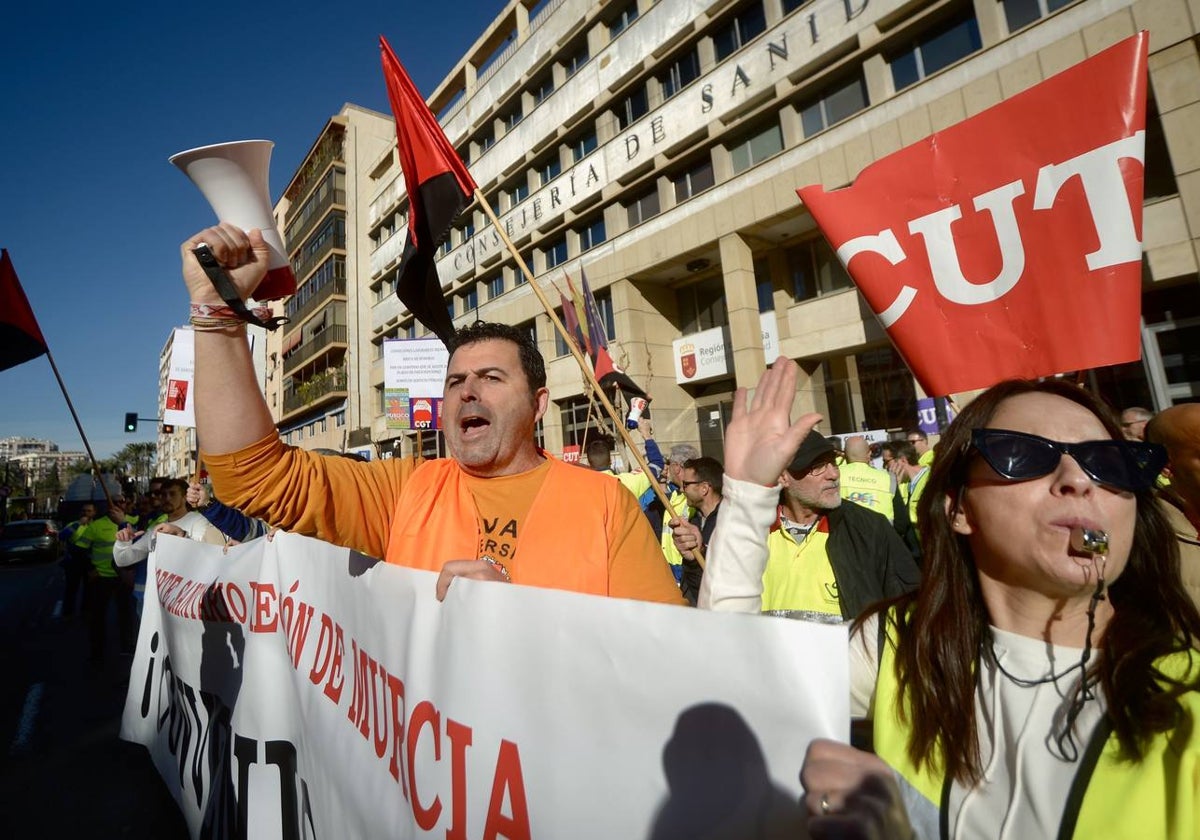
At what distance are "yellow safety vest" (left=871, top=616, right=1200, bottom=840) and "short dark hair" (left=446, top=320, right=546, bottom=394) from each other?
1771 millimetres

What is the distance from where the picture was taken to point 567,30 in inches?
805

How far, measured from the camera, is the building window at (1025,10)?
10.8 meters

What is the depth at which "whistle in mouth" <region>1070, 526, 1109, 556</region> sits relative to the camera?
1.19 m

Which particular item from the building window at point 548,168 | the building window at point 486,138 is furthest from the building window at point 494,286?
the building window at point 486,138

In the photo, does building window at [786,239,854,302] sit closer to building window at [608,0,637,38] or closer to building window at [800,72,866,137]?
building window at [800,72,866,137]

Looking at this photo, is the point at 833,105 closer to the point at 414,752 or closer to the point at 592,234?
the point at 592,234

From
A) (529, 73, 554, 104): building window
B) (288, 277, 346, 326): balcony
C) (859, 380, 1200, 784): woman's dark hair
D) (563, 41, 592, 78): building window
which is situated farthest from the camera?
(288, 277, 346, 326): balcony

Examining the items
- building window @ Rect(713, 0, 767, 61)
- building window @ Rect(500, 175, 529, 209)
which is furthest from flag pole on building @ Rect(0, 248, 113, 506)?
building window @ Rect(500, 175, 529, 209)

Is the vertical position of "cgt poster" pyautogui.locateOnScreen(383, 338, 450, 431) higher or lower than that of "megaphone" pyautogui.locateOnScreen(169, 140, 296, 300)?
higher

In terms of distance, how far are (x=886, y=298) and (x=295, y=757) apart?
291 cm

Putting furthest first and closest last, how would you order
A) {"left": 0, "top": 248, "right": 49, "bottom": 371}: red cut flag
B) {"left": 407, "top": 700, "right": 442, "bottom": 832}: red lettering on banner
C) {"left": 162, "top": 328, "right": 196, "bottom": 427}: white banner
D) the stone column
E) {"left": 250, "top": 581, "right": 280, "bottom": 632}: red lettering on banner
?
the stone column, {"left": 162, "top": 328, "right": 196, "bottom": 427}: white banner, {"left": 0, "top": 248, "right": 49, "bottom": 371}: red cut flag, {"left": 250, "top": 581, "right": 280, "bottom": 632}: red lettering on banner, {"left": 407, "top": 700, "right": 442, "bottom": 832}: red lettering on banner

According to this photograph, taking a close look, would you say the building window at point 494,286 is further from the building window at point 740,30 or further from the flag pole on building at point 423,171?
the flag pole on building at point 423,171

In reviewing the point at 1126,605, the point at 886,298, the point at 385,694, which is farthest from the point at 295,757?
the point at 886,298

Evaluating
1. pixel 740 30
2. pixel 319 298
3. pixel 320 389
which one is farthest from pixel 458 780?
pixel 319 298
